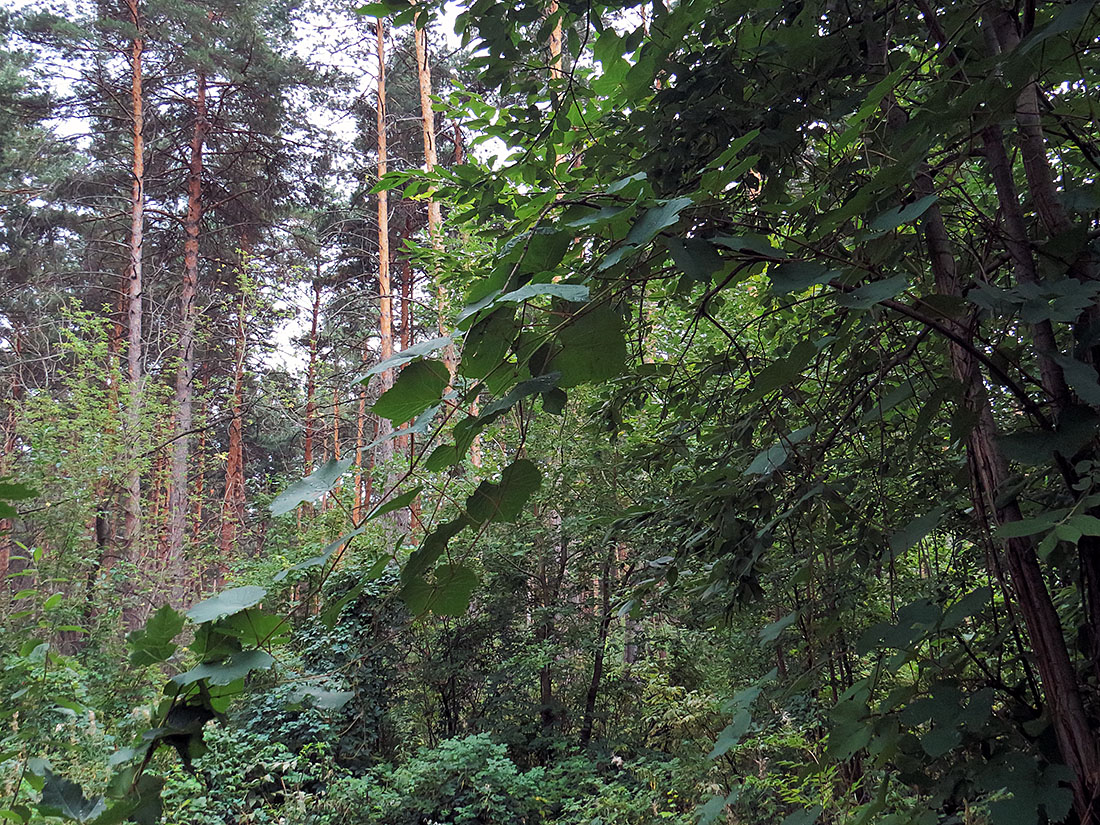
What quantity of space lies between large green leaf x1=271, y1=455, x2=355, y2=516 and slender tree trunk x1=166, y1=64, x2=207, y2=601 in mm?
9058

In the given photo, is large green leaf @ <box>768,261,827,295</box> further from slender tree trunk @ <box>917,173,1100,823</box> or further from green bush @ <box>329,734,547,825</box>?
green bush @ <box>329,734,547,825</box>

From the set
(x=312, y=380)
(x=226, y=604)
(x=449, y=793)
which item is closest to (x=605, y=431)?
(x=226, y=604)

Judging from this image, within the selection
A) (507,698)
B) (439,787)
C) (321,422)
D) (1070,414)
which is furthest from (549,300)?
(321,422)

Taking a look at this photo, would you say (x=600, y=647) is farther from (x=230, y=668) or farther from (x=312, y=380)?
(x=312, y=380)

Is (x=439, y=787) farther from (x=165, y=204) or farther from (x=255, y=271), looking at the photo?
(x=165, y=204)

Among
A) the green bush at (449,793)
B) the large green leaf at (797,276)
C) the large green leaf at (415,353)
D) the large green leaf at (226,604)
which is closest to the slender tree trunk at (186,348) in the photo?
the green bush at (449,793)

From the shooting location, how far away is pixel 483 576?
201 inches

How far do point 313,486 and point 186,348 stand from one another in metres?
10.7

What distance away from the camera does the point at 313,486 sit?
0.49 metres

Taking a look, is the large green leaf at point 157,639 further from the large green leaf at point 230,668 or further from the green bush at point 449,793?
the green bush at point 449,793

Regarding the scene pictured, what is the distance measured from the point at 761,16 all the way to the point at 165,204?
12.7 meters

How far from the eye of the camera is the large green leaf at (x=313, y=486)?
47 centimetres

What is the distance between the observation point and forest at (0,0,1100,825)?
529mm

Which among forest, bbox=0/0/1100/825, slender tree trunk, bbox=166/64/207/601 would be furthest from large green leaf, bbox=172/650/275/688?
slender tree trunk, bbox=166/64/207/601
